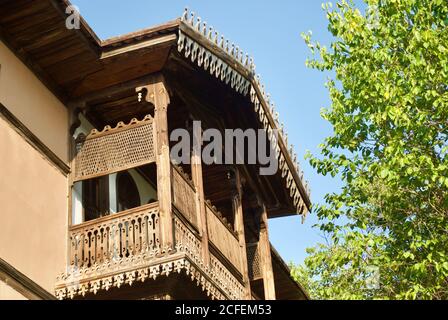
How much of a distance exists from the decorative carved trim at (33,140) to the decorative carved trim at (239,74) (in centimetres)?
236

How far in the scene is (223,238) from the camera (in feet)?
43.9

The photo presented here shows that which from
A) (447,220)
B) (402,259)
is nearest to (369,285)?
(402,259)

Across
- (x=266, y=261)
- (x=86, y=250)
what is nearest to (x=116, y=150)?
(x=86, y=250)

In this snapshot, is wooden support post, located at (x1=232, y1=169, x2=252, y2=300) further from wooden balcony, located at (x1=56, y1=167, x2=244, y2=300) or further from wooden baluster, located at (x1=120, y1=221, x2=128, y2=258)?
wooden baluster, located at (x1=120, y1=221, x2=128, y2=258)

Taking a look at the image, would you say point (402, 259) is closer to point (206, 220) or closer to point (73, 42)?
point (206, 220)

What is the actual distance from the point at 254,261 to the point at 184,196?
12.4 feet

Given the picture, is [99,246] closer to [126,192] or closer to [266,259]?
[126,192]

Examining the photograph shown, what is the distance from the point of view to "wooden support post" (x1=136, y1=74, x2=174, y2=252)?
36.4 ft

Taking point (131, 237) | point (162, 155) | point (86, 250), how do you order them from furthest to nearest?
point (162, 155), point (86, 250), point (131, 237)

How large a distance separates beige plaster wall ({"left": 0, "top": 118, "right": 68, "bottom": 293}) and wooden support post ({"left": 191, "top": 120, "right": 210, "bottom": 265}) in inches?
77.0

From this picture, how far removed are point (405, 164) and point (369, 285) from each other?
7.27 feet

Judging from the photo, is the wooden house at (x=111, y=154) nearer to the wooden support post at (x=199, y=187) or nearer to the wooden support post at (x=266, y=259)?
the wooden support post at (x=199, y=187)

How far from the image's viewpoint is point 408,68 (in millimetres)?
14406

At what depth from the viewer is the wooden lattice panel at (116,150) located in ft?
39.9
